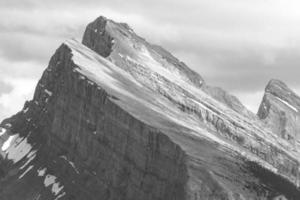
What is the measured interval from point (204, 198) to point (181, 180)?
5.84m

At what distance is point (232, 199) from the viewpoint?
19650 cm

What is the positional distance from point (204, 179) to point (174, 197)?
6.14 metres

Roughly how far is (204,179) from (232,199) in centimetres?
641

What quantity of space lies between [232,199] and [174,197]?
10.1 metres

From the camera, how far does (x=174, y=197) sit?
198625mm

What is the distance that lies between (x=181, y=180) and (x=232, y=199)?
31.2ft

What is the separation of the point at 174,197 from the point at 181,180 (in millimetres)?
3186

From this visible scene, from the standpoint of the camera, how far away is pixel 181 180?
19888 centimetres

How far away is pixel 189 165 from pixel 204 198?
735cm

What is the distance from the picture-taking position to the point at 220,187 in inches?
7825

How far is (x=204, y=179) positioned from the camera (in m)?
200

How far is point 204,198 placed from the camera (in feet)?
641
